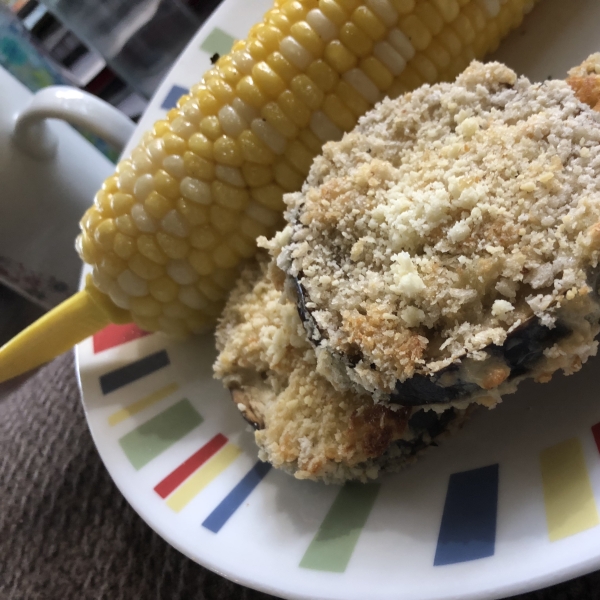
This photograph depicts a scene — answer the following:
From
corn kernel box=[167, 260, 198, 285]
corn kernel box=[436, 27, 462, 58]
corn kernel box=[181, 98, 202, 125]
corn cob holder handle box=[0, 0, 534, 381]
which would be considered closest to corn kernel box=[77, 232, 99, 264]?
corn cob holder handle box=[0, 0, 534, 381]

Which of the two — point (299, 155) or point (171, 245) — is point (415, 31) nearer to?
point (299, 155)

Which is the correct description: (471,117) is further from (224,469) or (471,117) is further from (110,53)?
(110,53)

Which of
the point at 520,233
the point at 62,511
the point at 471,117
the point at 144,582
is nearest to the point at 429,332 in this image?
the point at 520,233

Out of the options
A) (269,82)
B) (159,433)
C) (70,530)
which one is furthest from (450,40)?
(70,530)

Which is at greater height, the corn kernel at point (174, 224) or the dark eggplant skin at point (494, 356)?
the corn kernel at point (174, 224)

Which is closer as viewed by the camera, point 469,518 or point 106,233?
point 469,518

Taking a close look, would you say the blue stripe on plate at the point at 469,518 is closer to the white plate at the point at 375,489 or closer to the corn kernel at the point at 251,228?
the white plate at the point at 375,489

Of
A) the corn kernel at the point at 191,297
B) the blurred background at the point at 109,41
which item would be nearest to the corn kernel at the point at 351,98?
the corn kernel at the point at 191,297
